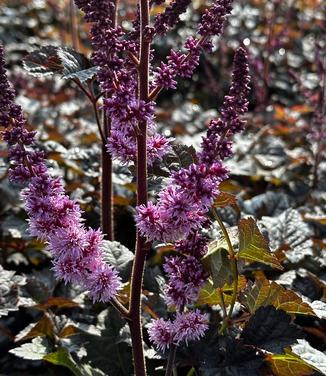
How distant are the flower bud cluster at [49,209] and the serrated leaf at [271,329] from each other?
1.52ft

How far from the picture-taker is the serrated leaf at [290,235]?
2.64 metres

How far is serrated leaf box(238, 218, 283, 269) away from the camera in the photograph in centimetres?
179

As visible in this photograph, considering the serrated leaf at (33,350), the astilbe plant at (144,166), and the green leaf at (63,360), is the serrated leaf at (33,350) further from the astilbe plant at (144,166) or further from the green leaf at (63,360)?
the astilbe plant at (144,166)

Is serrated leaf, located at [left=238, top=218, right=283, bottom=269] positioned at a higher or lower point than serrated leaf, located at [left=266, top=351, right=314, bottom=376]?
higher

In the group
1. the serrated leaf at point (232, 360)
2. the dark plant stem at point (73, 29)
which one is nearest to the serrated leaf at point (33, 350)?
the serrated leaf at point (232, 360)

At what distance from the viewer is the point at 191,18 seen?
7.57m

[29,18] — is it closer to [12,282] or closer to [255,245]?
[12,282]

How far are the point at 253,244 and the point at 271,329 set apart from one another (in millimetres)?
250

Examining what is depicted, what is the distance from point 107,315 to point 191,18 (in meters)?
5.66

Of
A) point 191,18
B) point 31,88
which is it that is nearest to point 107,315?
point 31,88

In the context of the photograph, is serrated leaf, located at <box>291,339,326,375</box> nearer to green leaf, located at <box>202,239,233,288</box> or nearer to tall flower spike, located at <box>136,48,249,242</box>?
green leaf, located at <box>202,239,233,288</box>

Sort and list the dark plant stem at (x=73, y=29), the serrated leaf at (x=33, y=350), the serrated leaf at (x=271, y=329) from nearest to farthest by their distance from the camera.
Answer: the serrated leaf at (x=271, y=329) < the serrated leaf at (x=33, y=350) < the dark plant stem at (x=73, y=29)

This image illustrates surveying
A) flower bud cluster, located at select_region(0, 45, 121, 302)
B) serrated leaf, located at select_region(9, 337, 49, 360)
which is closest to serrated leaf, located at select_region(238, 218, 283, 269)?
flower bud cluster, located at select_region(0, 45, 121, 302)

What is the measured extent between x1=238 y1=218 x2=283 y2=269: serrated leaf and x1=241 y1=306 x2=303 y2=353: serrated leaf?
0.15m
